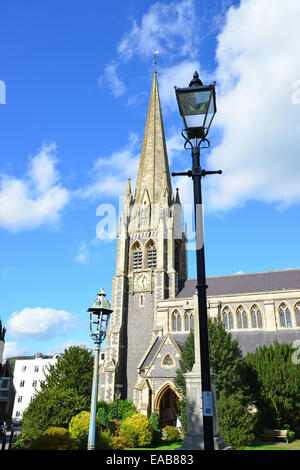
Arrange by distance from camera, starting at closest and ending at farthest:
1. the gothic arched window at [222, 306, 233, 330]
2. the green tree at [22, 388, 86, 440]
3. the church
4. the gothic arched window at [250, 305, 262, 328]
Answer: the green tree at [22, 388, 86, 440] → the church → the gothic arched window at [250, 305, 262, 328] → the gothic arched window at [222, 306, 233, 330]

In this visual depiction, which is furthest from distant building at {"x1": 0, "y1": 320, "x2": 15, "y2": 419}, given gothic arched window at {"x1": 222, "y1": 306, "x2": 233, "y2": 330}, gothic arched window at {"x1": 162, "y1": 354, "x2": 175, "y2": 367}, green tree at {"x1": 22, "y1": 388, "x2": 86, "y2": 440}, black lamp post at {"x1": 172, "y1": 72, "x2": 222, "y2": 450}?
black lamp post at {"x1": 172, "y1": 72, "x2": 222, "y2": 450}

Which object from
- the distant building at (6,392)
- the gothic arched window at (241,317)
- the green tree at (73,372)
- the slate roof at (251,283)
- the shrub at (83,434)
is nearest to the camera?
the shrub at (83,434)

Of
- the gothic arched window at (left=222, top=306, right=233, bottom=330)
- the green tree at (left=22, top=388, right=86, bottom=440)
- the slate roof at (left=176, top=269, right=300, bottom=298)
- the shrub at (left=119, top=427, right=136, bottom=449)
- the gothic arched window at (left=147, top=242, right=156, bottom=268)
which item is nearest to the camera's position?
the green tree at (left=22, top=388, right=86, bottom=440)

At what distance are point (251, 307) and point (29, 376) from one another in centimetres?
4827

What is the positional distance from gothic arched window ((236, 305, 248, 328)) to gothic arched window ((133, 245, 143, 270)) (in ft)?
42.8

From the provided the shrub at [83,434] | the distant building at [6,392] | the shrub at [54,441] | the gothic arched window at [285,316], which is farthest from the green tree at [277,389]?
the distant building at [6,392]

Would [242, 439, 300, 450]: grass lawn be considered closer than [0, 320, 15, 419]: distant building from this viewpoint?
Yes

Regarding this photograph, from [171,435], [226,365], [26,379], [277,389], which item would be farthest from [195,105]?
[26,379]

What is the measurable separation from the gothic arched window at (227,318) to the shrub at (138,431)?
52.0ft

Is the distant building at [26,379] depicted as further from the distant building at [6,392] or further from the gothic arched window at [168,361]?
the gothic arched window at [168,361]

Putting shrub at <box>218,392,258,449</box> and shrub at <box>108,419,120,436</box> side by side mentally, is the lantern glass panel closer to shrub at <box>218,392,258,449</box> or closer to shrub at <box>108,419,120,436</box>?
shrub at <box>218,392,258,449</box>

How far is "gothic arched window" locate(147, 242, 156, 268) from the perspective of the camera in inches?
1644

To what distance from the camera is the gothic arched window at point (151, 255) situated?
1644 inches
